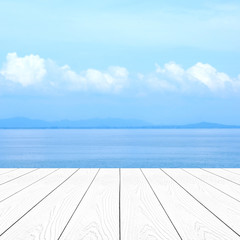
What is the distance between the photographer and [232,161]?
1235 inches
